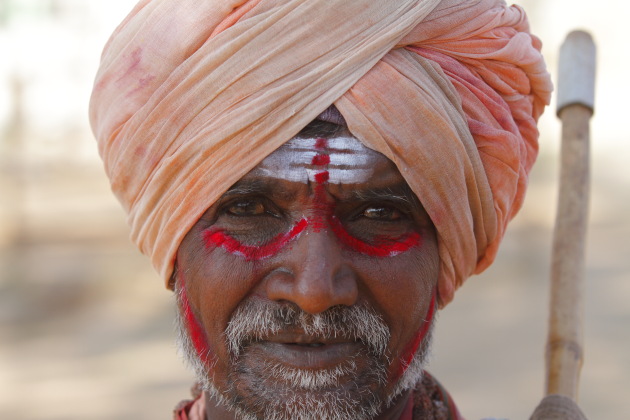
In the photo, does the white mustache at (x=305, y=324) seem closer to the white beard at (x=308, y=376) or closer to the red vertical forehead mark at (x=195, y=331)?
the white beard at (x=308, y=376)

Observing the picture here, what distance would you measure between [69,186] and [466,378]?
19.6 feet

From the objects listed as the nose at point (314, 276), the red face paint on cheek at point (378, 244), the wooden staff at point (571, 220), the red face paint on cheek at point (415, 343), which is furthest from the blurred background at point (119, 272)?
the nose at point (314, 276)

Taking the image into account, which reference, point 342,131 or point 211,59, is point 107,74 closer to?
point 211,59

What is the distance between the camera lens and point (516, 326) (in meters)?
8.13

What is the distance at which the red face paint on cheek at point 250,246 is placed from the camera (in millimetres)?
2338

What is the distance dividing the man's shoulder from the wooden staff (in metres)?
0.31

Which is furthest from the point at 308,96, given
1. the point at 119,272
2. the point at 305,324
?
the point at 119,272

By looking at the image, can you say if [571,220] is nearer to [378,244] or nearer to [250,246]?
[378,244]

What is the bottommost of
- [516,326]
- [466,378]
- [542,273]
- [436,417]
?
[436,417]

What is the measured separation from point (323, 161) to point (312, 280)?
1.02 feet

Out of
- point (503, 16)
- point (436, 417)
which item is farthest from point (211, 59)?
point (436, 417)

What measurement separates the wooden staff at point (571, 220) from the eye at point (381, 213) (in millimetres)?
724

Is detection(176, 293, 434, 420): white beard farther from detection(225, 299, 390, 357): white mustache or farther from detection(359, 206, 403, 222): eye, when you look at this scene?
detection(359, 206, 403, 222): eye

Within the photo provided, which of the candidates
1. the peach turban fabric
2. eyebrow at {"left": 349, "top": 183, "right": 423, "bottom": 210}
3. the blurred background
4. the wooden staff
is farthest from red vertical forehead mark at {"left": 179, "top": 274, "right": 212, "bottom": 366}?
the blurred background
